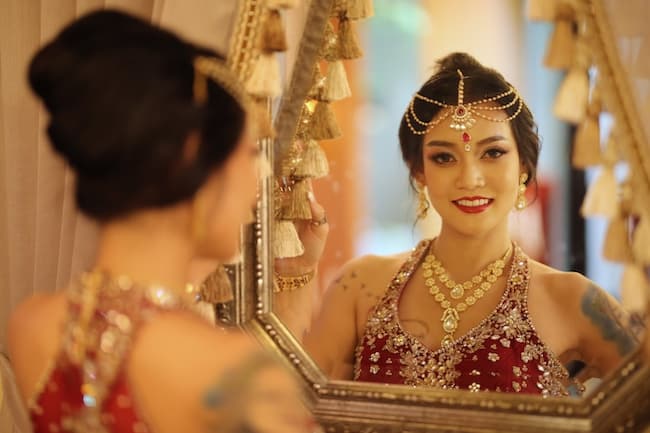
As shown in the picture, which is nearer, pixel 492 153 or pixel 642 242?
pixel 642 242

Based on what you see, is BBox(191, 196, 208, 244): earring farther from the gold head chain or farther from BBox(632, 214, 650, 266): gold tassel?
BBox(632, 214, 650, 266): gold tassel

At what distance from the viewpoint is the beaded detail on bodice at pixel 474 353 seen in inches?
36.7

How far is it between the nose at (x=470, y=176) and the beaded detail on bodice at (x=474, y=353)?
0.08 m

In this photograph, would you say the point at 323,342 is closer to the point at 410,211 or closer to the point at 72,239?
the point at 410,211

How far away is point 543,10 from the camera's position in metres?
0.87

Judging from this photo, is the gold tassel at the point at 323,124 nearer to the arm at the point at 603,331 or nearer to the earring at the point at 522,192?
the earring at the point at 522,192

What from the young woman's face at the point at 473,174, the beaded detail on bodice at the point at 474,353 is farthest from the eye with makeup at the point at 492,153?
the beaded detail on bodice at the point at 474,353

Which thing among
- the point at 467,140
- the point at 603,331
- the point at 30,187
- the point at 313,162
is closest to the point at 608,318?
the point at 603,331

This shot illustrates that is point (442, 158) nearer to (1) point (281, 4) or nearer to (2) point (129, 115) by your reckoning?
(1) point (281, 4)

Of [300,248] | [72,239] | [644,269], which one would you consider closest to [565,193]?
[644,269]

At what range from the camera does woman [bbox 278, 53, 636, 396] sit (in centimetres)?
93

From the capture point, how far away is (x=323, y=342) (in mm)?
1025

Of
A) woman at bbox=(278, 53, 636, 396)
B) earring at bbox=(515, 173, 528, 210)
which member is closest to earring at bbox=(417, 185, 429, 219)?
woman at bbox=(278, 53, 636, 396)

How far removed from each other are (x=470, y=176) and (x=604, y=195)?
0.51ft
